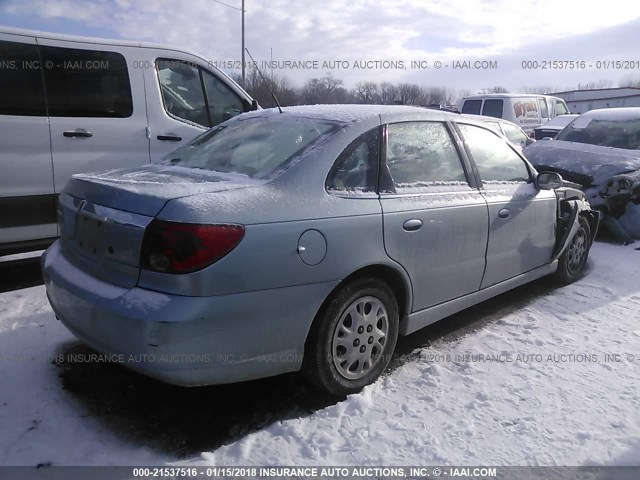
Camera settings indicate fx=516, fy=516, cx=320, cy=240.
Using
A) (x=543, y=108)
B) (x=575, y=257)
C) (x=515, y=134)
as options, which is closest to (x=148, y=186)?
(x=575, y=257)

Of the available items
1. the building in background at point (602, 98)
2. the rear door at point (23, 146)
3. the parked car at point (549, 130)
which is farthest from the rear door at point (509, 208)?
the building in background at point (602, 98)

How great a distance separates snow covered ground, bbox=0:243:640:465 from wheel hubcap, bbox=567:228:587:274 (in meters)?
1.09

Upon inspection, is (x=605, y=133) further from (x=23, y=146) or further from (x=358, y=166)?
(x=23, y=146)

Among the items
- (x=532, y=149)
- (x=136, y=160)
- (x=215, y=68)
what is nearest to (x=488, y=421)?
(x=136, y=160)

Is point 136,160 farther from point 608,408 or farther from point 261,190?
point 608,408

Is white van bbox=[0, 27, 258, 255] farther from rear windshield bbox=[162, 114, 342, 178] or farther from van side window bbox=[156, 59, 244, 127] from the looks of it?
rear windshield bbox=[162, 114, 342, 178]

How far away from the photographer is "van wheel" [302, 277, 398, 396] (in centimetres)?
268

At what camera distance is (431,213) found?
10.3 feet

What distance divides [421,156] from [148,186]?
5.56 ft

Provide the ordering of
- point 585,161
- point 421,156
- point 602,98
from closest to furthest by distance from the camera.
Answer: point 421,156
point 585,161
point 602,98

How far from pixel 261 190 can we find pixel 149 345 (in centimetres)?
87

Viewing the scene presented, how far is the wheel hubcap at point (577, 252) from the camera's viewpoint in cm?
488

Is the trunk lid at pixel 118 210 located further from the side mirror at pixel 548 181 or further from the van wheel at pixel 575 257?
the van wheel at pixel 575 257

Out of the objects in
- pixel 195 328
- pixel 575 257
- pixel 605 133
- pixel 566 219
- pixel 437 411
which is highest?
pixel 605 133
